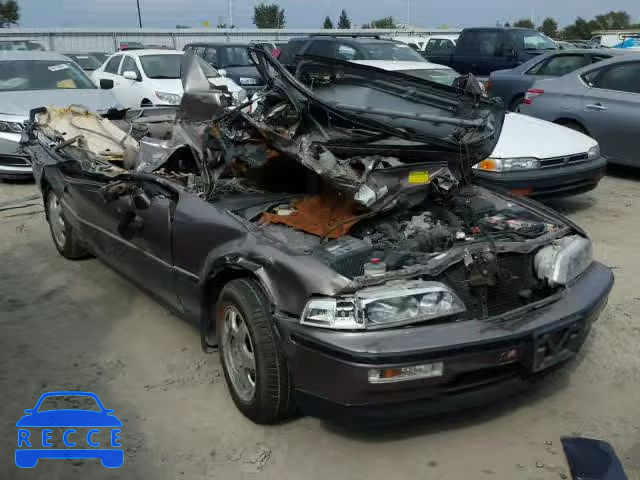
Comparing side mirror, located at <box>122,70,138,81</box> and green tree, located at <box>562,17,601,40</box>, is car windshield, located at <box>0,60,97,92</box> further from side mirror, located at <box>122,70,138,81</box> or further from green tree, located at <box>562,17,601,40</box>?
green tree, located at <box>562,17,601,40</box>

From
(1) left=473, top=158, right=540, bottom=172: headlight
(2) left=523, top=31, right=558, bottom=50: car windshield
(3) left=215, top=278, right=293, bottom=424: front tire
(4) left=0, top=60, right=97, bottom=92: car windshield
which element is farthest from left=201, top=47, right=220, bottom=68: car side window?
(3) left=215, top=278, right=293, bottom=424: front tire

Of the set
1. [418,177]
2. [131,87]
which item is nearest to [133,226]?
[418,177]

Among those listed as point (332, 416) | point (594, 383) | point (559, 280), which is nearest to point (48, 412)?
point (332, 416)

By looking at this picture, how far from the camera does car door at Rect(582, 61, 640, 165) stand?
7.63m

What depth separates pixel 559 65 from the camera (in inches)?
392

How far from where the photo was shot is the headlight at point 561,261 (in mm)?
3102

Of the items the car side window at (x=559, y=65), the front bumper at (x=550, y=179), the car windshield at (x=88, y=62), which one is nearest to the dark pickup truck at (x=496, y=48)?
the car side window at (x=559, y=65)

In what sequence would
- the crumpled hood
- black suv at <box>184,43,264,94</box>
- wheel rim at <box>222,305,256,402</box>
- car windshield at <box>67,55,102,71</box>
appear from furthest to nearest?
car windshield at <box>67,55,102,71</box> < black suv at <box>184,43,264,94</box> < the crumpled hood < wheel rim at <box>222,305,256,402</box>

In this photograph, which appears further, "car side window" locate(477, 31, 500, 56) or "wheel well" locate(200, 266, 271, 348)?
"car side window" locate(477, 31, 500, 56)

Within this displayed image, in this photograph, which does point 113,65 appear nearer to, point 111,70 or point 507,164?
point 111,70

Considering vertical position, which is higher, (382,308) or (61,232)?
(382,308)

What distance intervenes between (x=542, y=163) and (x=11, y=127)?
666 centimetres

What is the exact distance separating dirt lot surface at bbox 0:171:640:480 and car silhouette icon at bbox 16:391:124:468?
0.16 feet

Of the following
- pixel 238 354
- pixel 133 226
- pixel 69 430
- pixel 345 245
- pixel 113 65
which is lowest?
pixel 69 430
